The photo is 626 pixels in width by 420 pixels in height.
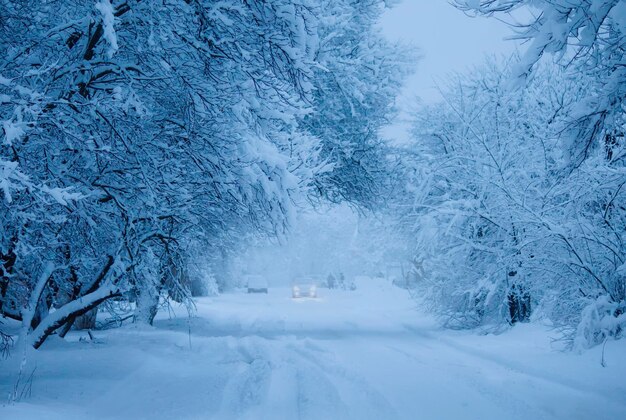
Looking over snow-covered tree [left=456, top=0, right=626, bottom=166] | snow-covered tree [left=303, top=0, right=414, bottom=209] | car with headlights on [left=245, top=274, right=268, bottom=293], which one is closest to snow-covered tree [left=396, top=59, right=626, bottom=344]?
snow-covered tree [left=456, top=0, right=626, bottom=166]

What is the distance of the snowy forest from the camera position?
5.28 m

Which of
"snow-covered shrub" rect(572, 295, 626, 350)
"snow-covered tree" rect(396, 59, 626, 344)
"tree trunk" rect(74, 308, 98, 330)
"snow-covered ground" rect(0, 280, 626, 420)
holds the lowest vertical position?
"snow-covered ground" rect(0, 280, 626, 420)

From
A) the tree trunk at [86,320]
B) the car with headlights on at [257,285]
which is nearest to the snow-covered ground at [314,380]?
the tree trunk at [86,320]

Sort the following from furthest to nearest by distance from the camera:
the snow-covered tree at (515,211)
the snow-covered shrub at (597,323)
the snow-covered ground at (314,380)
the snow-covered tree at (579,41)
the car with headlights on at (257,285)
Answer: the car with headlights on at (257,285), the snow-covered tree at (515,211), the snow-covered shrub at (597,323), the snow-covered ground at (314,380), the snow-covered tree at (579,41)

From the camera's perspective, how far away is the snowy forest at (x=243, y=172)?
5281mm

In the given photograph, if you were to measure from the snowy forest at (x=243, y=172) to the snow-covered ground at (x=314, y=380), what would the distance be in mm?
72

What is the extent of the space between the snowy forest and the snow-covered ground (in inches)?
2.8

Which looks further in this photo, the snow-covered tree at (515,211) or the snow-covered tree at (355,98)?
the snow-covered tree at (355,98)

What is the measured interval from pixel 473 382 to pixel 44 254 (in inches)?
262

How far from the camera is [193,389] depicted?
723 centimetres

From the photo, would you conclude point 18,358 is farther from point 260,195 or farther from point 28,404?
point 260,195

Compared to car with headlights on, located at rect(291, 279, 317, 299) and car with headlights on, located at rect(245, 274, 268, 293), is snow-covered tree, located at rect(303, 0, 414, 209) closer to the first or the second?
car with headlights on, located at rect(291, 279, 317, 299)

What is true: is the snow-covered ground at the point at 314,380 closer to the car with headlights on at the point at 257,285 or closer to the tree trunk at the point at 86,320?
the tree trunk at the point at 86,320

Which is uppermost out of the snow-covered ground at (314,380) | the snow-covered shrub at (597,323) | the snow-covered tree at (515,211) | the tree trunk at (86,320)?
the snow-covered tree at (515,211)
